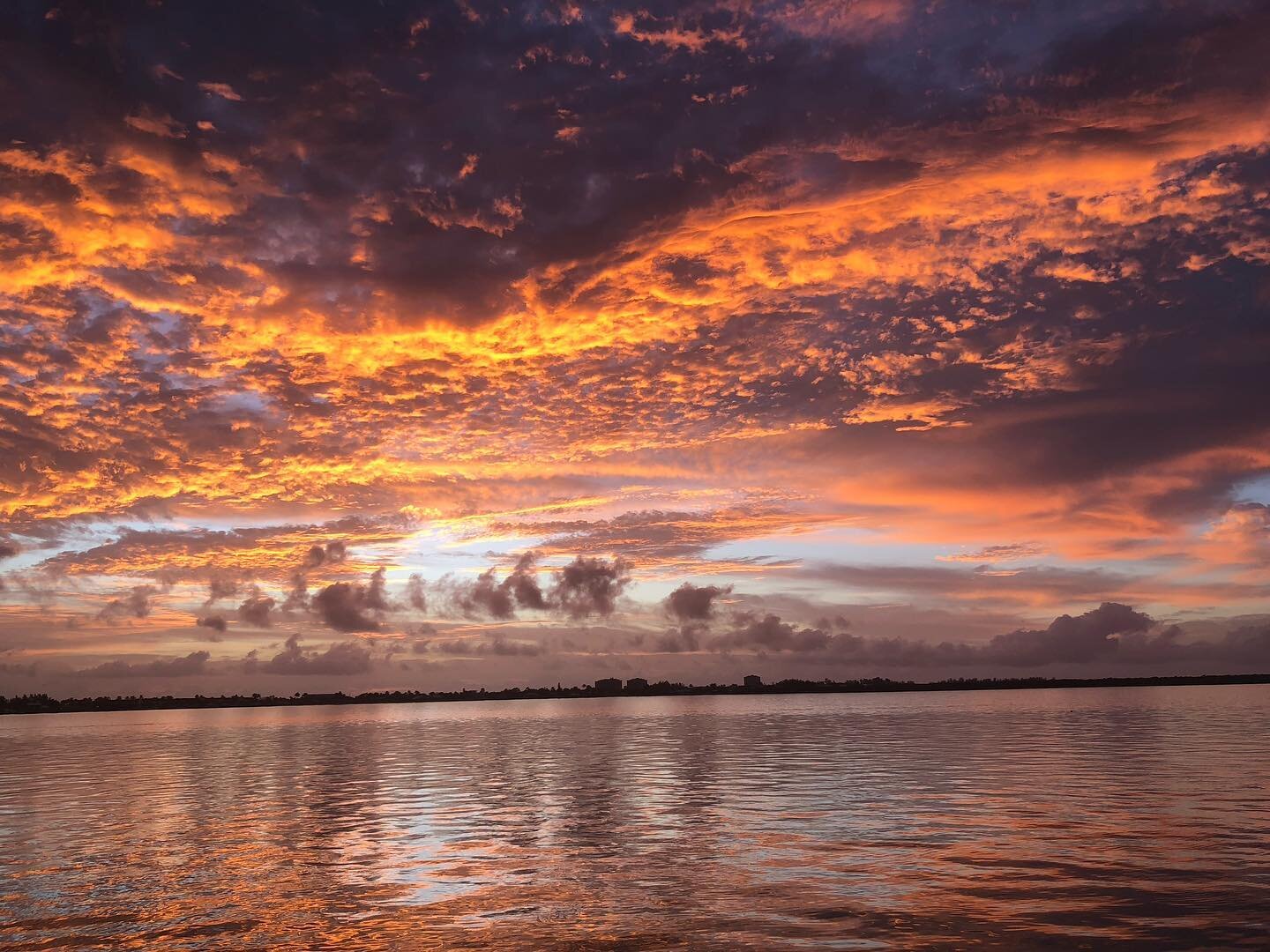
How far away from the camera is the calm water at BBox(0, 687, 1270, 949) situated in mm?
22891

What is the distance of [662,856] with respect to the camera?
32.8m

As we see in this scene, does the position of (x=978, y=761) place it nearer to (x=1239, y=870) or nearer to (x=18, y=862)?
(x=1239, y=870)

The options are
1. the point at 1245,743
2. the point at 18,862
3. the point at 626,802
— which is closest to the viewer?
the point at 18,862

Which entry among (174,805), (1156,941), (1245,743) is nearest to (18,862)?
(174,805)

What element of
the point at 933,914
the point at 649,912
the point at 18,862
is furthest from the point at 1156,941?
the point at 18,862

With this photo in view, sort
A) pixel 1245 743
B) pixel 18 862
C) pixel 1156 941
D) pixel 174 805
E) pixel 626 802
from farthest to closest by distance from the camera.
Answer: pixel 1245 743 < pixel 174 805 < pixel 626 802 < pixel 18 862 < pixel 1156 941

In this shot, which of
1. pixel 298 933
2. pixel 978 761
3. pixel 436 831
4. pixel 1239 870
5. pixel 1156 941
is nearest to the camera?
pixel 1156 941

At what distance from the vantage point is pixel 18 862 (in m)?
34.5

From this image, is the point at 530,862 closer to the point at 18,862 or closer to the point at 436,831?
the point at 436,831

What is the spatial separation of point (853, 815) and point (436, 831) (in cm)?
1735

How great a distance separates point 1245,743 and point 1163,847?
57.2 m

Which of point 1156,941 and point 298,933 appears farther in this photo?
point 298,933

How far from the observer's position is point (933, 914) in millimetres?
23438

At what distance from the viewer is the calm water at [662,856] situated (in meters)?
22.9
